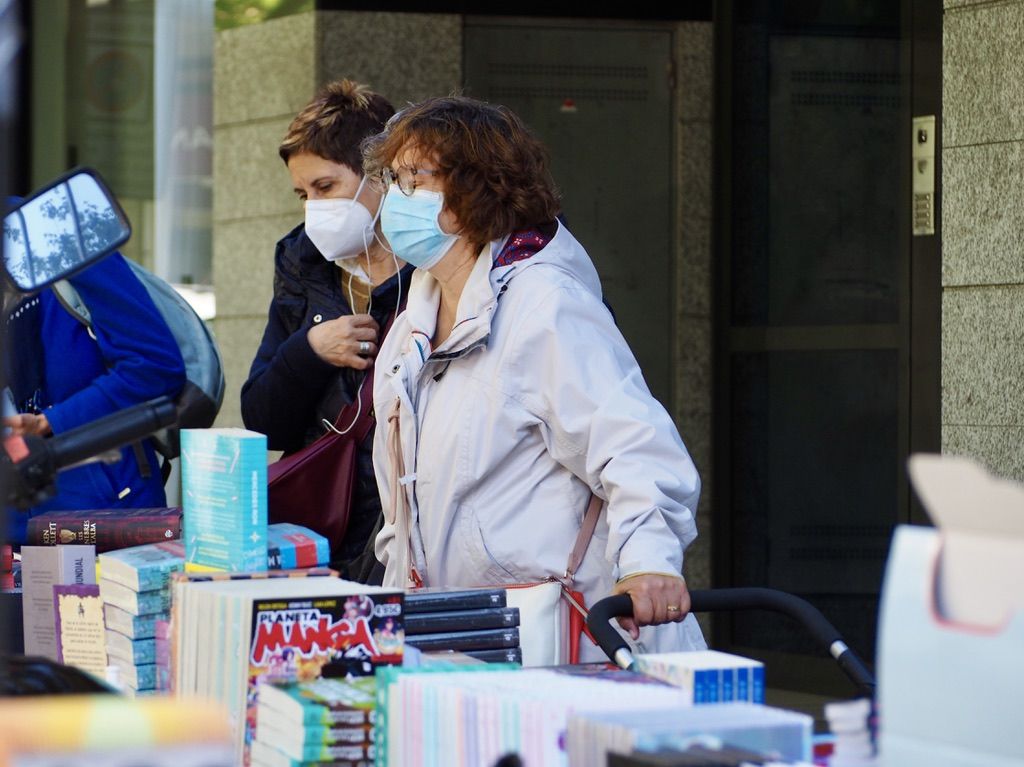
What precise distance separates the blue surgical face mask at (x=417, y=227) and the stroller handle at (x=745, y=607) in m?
0.89

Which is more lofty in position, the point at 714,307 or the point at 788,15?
the point at 788,15

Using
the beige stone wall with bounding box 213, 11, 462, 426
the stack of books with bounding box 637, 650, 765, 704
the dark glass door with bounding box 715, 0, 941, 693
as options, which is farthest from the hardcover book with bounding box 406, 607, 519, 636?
the beige stone wall with bounding box 213, 11, 462, 426

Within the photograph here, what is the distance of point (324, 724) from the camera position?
2072mm

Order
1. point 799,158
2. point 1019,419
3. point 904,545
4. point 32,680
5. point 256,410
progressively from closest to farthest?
point 904,545 < point 32,680 < point 256,410 < point 1019,419 < point 799,158

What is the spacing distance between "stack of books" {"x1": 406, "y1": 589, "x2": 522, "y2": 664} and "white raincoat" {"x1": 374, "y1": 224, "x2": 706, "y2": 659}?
417mm

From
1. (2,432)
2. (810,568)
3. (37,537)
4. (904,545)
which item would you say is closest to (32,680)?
(2,432)

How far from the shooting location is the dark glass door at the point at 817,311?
6.22 meters

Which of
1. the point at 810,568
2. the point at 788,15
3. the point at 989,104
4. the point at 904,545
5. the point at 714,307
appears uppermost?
the point at 788,15

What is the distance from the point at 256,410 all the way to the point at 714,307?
323 centimetres

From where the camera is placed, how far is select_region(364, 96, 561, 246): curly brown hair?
11.3ft

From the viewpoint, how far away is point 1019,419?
492 centimetres

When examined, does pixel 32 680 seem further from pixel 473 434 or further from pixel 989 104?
pixel 989 104

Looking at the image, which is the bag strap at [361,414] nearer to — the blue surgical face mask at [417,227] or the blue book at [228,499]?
the blue surgical face mask at [417,227]

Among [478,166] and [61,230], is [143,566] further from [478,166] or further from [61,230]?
[478,166]
